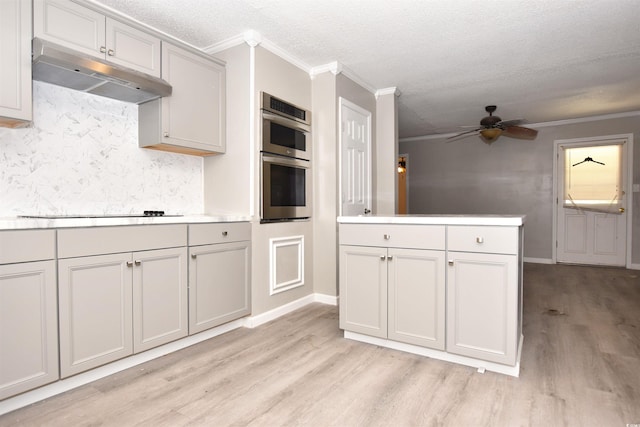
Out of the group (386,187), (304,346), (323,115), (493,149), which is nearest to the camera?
(304,346)

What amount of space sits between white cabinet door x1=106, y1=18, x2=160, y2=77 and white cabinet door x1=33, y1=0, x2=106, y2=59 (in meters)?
0.05

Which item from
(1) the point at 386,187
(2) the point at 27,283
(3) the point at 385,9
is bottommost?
(2) the point at 27,283

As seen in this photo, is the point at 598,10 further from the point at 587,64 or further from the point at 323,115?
the point at 323,115

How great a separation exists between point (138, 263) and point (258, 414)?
3.67ft

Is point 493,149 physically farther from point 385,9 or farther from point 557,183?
point 385,9

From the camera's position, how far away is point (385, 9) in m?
2.65

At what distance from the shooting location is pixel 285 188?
3314 mm

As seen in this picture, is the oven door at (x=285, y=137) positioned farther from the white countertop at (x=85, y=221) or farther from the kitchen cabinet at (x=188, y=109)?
the white countertop at (x=85, y=221)

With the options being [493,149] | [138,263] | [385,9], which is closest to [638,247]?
[493,149]

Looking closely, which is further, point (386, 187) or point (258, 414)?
point (386, 187)

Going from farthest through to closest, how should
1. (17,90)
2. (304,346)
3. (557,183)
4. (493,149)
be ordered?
(493,149) < (557,183) < (304,346) < (17,90)

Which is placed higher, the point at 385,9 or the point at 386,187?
the point at 385,9

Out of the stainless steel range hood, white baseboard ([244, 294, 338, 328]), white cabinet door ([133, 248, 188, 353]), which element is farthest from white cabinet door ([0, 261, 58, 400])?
white baseboard ([244, 294, 338, 328])

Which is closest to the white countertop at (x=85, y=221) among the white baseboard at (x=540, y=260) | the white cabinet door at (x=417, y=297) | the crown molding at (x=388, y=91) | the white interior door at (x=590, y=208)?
the white cabinet door at (x=417, y=297)
